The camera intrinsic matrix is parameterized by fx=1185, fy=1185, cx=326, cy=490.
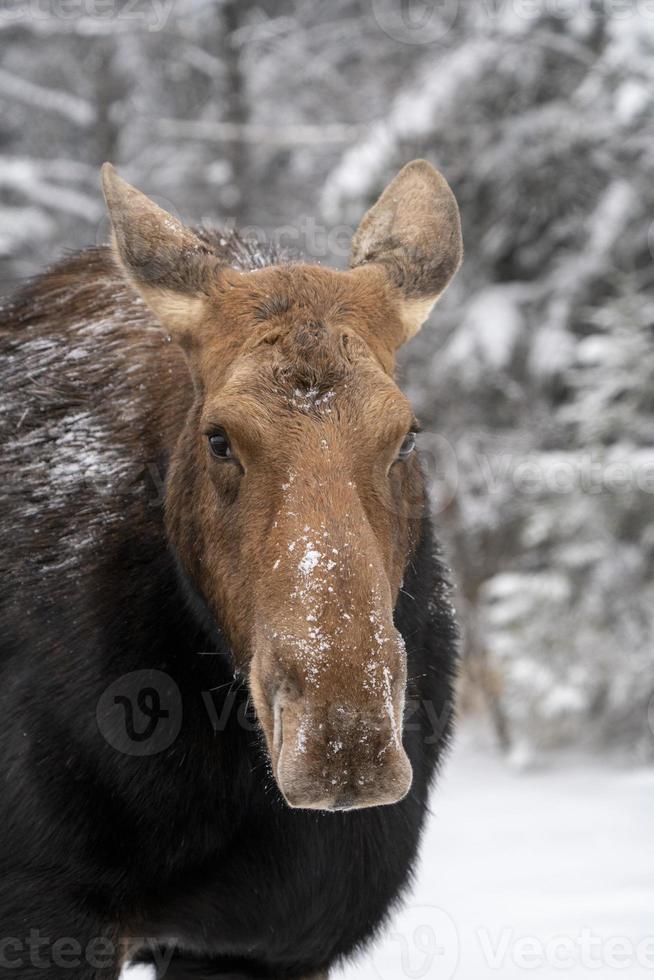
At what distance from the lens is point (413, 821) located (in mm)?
4129

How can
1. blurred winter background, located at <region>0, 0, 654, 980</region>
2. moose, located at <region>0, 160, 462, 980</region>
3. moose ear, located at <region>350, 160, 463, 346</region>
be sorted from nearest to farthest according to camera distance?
1. moose, located at <region>0, 160, 462, 980</region>
2. moose ear, located at <region>350, 160, 463, 346</region>
3. blurred winter background, located at <region>0, 0, 654, 980</region>

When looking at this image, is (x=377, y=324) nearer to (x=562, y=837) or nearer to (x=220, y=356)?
(x=220, y=356)

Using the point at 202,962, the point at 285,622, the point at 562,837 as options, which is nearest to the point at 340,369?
the point at 285,622

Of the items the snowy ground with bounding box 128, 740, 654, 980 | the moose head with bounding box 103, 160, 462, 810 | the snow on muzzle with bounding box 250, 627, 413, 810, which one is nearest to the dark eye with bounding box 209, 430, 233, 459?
the moose head with bounding box 103, 160, 462, 810

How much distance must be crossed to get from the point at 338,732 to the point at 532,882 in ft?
17.8

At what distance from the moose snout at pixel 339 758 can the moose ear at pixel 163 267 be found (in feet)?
4.96

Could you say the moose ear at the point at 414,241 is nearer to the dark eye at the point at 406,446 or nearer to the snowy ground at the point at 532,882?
the dark eye at the point at 406,446

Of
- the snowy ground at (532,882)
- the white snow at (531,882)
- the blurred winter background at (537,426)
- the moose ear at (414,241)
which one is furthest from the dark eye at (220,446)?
the blurred winter background at (537,426)

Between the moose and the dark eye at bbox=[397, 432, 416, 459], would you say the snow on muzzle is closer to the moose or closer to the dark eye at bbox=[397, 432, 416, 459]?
the moose

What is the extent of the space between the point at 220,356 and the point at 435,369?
9.09 m

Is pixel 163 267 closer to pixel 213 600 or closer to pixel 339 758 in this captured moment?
pixel 213 600

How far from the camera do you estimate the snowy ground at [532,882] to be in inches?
238

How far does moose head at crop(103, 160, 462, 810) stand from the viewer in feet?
9.30

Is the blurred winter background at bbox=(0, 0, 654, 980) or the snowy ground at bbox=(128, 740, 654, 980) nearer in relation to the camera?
the snowy ground at bbox=(128, 740, 654, 980)
